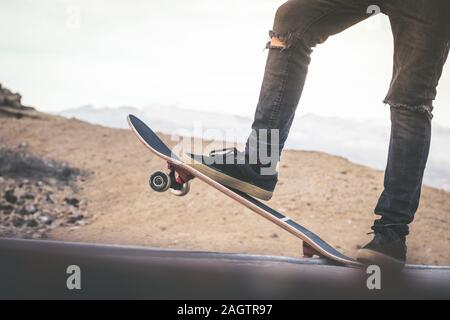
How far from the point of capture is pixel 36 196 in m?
10.1

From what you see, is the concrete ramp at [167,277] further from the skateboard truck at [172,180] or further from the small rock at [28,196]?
the small rock at [28,196]

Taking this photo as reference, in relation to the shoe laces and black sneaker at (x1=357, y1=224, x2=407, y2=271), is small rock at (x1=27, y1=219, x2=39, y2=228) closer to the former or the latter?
the shoe laces

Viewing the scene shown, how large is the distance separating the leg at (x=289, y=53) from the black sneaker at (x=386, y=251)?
1.73 ft

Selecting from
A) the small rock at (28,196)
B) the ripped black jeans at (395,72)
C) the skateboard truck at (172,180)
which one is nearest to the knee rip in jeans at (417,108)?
the ripped black jeans at (395,72)

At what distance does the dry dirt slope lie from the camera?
773cm

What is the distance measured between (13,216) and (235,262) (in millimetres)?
8358

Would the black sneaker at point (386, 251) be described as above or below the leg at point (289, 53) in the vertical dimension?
below

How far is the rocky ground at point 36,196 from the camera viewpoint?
885 centimetres

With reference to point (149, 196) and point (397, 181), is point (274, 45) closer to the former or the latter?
point (397, 181)

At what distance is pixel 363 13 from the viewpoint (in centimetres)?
213

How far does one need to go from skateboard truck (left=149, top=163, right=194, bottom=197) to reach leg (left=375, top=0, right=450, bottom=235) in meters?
0.89

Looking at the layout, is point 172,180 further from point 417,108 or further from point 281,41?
point 417,108

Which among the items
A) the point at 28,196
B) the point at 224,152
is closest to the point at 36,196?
the point at 28,196

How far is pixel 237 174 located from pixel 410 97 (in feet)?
2.61
